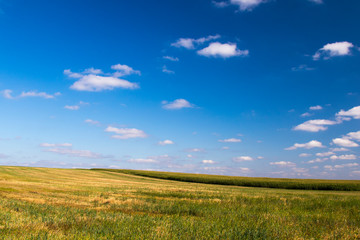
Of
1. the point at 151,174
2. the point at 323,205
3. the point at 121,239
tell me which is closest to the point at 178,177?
the point at 151,174

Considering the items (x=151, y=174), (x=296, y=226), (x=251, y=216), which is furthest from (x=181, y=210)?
(x=151, y=174)

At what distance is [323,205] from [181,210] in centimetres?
1023

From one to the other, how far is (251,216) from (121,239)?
6.91m

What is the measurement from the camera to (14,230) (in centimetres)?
792

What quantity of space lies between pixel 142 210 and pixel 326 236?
29.7 ft

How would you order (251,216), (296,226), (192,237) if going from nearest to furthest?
(192,237) → (296,226) → (251,216)

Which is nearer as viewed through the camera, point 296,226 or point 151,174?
point 296,226

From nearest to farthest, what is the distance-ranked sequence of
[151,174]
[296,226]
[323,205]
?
[296,226]
[323,205]
[151,174]

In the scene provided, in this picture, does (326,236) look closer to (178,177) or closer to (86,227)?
(86,227)

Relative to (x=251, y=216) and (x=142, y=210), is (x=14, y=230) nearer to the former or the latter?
(x=142, y=210)

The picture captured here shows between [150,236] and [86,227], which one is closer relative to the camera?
[150,236]

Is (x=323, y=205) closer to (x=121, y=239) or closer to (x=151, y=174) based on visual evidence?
(x=121, y=239)

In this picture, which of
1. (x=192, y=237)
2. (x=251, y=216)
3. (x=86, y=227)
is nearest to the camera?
(x=192, y=237)

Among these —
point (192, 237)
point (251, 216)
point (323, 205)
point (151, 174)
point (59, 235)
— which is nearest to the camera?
point (59, 235)
